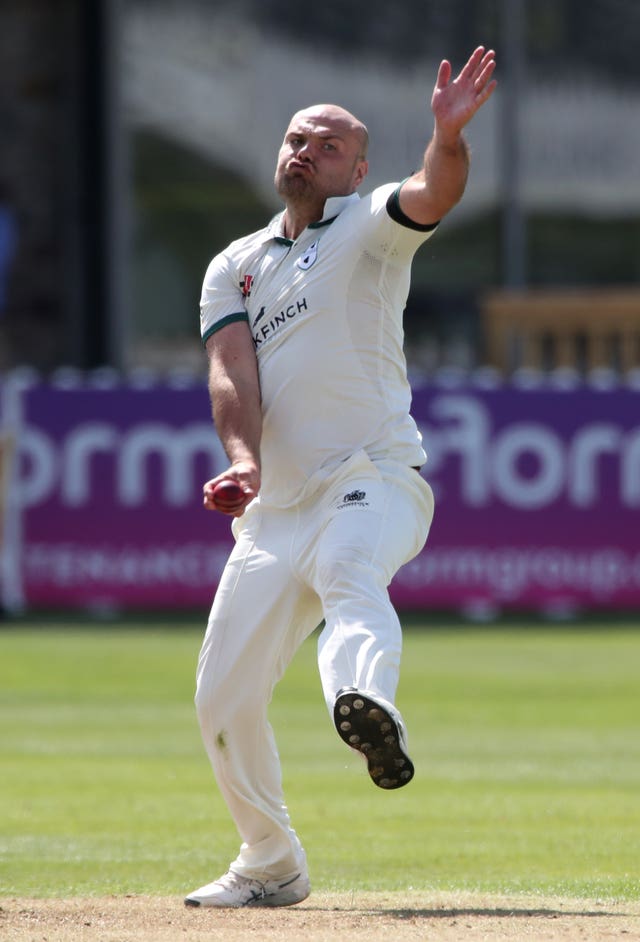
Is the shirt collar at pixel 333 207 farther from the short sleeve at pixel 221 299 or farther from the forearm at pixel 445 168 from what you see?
the forearm at pixel 445 168

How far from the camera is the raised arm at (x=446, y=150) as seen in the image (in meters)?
6.00

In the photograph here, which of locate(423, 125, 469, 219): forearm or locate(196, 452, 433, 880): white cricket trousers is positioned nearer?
locate(423, 125, 469, 219): forearm

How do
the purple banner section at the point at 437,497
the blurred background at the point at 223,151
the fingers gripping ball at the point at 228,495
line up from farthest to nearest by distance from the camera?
the blurred background at the point at 223,151 < the purple banner section at the point at 437,497 < the fingers gripping ball at the point at 228,495

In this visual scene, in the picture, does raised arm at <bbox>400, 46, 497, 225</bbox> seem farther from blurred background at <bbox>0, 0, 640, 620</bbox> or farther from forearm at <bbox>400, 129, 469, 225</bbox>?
blurred background at <bbox>0, 0, 640, 620</bbox>

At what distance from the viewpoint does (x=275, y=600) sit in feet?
21.5

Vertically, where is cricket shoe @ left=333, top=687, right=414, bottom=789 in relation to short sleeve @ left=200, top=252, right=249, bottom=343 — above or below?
below

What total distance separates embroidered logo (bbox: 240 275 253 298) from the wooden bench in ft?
47.1

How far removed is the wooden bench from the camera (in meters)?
21.0

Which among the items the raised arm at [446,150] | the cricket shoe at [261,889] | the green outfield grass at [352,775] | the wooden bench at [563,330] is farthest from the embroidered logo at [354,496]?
the wooden bench at [563,330]

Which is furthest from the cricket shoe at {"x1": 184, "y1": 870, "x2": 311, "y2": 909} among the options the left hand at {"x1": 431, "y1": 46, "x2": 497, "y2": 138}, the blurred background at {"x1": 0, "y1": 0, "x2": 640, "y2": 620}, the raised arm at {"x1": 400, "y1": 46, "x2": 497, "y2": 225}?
the blurred background at {"x1": 0, "y1": 0, "x2": 640, "y2": 620}

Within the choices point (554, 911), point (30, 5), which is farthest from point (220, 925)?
point (30, 5)

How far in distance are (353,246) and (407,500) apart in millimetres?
867

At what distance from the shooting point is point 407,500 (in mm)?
6551

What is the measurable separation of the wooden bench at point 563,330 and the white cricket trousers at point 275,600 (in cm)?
1457
